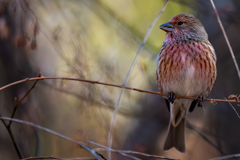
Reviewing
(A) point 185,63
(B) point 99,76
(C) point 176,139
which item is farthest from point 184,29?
(C) point 176,139

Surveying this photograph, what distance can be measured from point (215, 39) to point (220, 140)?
1836 mm

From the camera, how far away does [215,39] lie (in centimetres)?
500

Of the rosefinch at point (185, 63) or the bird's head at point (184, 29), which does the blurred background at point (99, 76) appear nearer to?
the rosefinch at point (185, 63)

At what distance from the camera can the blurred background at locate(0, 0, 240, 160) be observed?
4.12m

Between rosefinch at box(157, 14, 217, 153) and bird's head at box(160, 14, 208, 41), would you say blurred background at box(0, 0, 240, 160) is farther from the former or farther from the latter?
bird's head at box(160, 14, 208, 41)

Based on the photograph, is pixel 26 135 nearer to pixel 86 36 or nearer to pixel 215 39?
pixel 86 36

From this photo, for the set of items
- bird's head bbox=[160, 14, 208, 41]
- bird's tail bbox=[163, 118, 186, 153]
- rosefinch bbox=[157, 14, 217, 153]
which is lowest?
bird's tail bbox=[163, 118, 186, 153]

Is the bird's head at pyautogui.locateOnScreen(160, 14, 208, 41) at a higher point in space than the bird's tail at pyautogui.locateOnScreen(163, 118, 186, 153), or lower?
higher

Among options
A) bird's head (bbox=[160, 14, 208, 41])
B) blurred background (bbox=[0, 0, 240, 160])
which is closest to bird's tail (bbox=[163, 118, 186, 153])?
blurred background (bbox=[0, 0, 240, 160])

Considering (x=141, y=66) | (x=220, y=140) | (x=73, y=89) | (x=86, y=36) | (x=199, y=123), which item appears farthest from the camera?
(x=199, y=123)

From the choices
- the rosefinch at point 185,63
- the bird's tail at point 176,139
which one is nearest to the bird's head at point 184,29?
the rosefinch at point 185,63

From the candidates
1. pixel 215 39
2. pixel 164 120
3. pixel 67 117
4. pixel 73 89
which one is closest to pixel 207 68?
pixel 215 39

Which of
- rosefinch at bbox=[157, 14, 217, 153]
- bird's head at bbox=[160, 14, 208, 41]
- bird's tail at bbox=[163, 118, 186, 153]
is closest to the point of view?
rosefinch at bbox=[157, 14, 217, 153]

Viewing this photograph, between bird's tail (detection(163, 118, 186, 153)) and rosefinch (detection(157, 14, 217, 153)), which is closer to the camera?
rosefinch (detection(157, 14, 217, 153))
